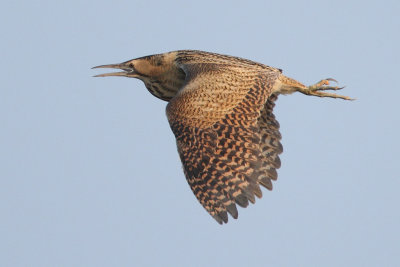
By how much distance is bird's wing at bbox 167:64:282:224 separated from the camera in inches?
532

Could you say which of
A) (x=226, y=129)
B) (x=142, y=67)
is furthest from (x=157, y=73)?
(x=226, y=129)

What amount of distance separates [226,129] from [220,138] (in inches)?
6.4

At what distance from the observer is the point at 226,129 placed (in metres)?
13.9

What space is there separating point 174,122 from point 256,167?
1320 mm

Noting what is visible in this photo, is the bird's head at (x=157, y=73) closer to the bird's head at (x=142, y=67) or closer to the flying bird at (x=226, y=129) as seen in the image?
the bird's head at (x=142, y=67)

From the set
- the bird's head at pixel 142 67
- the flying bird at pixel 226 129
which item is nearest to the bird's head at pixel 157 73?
the bird's head at pixel 142 67

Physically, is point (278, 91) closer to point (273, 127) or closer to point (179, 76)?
point (273, 127)

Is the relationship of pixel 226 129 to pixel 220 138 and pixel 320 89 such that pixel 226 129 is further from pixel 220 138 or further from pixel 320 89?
pixel 320 89

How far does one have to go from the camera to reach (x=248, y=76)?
1504cm

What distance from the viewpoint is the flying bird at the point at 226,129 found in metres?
13.5

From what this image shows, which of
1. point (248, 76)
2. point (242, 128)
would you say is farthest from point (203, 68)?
point (242, 128)

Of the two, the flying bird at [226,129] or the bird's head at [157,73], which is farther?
the bird's head at [157,73]

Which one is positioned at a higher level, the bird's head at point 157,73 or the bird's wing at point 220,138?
the bird's head at point 157,73

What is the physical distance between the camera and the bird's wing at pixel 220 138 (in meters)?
13.5
